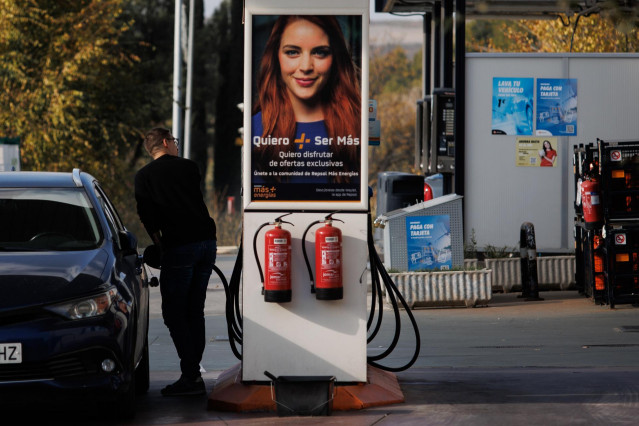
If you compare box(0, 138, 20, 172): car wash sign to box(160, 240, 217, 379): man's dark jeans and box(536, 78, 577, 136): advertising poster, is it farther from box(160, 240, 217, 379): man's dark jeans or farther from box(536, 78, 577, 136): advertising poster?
box(160, 240, 217, 379): man's dark jeans

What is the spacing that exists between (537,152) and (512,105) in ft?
2.31

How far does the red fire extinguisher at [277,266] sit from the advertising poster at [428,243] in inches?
253

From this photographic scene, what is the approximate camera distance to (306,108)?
7.95 meters

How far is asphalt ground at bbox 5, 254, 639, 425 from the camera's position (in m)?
7.70

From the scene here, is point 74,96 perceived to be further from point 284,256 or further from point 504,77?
point 284,256

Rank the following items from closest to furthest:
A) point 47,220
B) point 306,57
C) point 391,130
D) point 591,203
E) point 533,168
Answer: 1. point 306,57
2. point 47,220
3. point 591,203
4. point 533,168
5. point 391,130

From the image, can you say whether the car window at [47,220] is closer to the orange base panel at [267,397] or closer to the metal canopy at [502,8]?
the orange base panel at [267,397]

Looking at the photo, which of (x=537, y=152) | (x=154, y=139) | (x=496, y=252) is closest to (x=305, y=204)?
(x=154, y=139)

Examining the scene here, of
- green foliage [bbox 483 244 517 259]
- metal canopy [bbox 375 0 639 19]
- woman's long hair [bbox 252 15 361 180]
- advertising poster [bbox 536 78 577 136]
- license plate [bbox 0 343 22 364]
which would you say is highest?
metal canopy [bbox 375 0 639 19]

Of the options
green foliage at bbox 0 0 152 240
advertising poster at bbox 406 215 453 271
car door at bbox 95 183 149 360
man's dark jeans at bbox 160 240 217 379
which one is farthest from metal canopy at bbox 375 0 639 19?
green foliage at bbox 0 0 152 240

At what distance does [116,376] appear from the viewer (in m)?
7.25

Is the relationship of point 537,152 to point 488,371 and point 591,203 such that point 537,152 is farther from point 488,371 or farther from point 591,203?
point 488,371

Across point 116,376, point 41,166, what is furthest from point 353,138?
point 41,166

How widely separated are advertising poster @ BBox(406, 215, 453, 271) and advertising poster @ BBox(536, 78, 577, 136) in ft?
8.06
